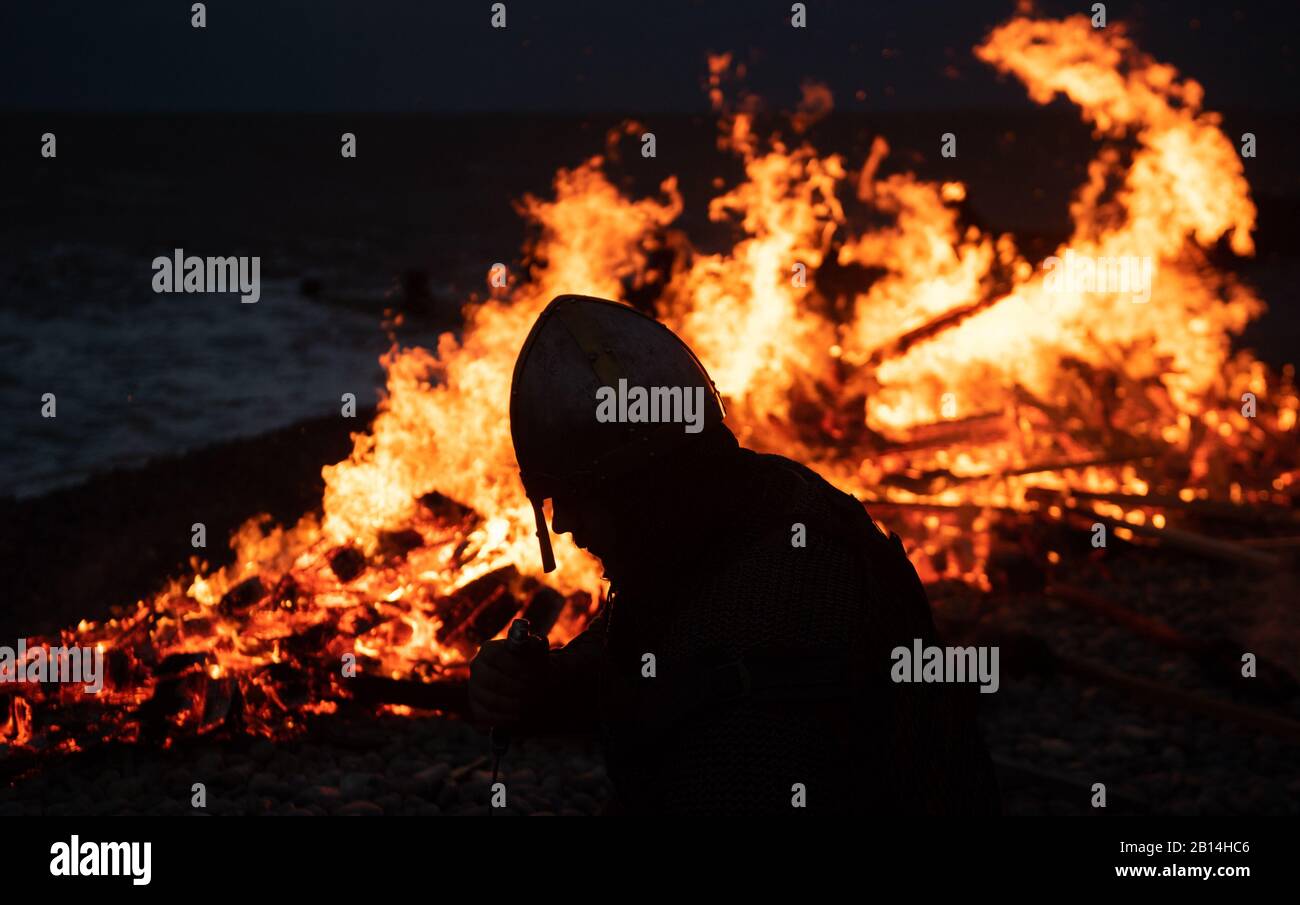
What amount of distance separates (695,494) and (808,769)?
0.79m

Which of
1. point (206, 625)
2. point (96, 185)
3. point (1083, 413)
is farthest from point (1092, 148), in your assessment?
point (206, 625)

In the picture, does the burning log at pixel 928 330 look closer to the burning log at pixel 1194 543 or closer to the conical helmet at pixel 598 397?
the burning log at pixel 1194 543

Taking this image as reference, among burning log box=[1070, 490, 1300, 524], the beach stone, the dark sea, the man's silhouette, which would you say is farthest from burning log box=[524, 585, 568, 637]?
the dark sea

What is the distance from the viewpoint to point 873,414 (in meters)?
10.8

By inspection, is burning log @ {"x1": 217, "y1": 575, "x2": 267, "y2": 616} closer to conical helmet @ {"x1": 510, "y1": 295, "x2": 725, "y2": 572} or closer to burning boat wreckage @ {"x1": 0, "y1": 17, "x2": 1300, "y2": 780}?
burning boat wreckage @ {"x1": 0, "y1": 17, "x2": 1300, "y2": 780}

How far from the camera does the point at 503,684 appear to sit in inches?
110

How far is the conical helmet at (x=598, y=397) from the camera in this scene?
2.52 m

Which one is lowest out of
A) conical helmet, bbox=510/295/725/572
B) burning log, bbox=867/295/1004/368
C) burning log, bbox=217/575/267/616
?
burning log, bbox=217/575/267/616

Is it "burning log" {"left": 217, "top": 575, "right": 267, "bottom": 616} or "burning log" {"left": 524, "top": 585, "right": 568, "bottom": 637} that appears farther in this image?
"burning log" {"left": 524, "top": 585, "right": 568, "bottom": 637}

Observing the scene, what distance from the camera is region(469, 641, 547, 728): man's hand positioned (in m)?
2.78

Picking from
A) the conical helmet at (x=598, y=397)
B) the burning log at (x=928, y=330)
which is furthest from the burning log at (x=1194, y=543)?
the conical helmet at (x=598, y=397)
